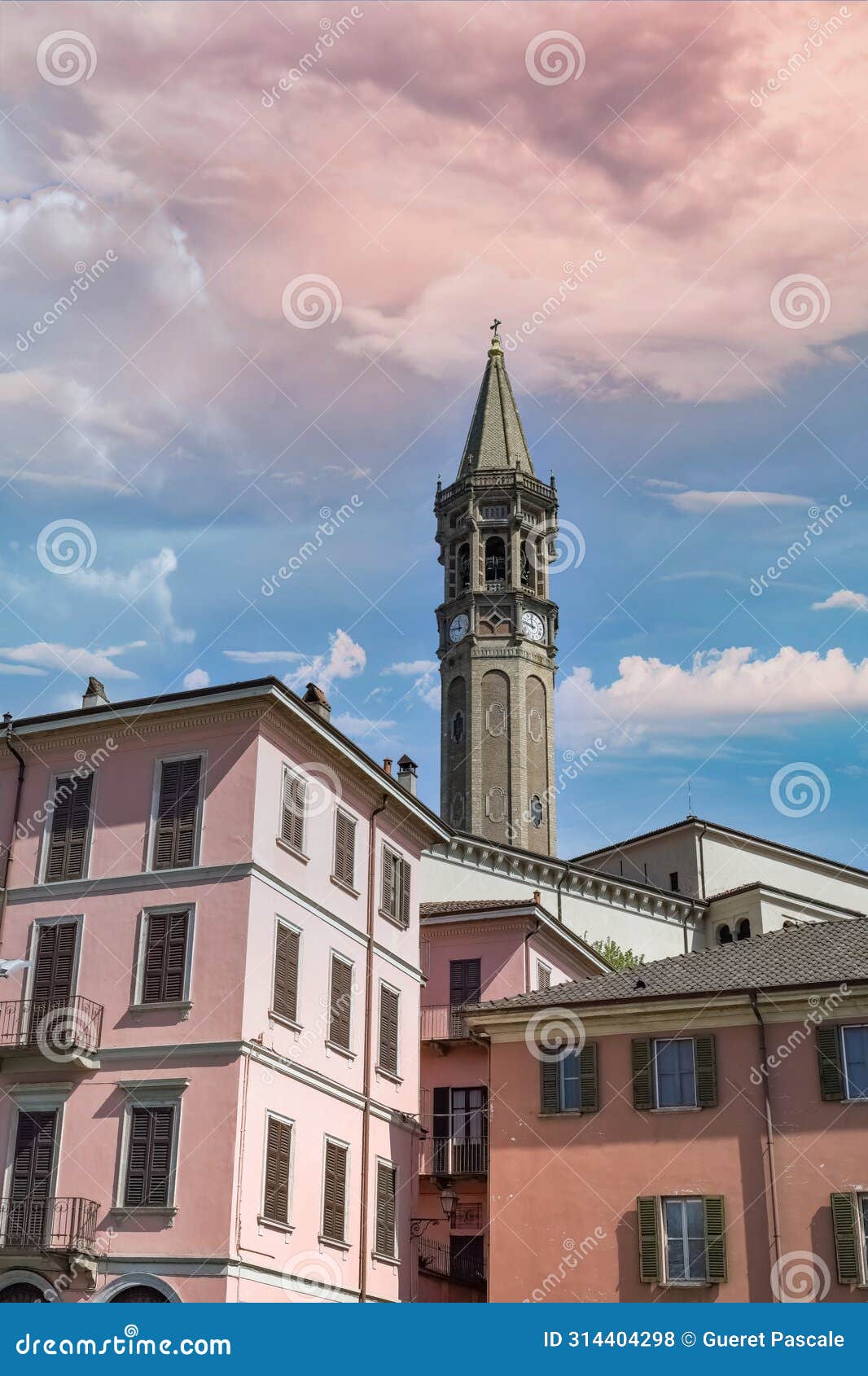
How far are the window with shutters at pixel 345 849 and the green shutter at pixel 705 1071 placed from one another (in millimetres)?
8889

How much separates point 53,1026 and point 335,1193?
7.15m

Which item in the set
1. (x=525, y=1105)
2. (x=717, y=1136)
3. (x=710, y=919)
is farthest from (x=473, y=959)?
(x=710, y=919)

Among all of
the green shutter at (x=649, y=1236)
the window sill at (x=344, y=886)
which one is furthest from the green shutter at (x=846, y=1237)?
the window sill at (x=344, y=886)

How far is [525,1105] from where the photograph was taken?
35281 mm

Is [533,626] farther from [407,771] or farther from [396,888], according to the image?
[396,888]

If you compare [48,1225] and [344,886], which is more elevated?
[344,886]

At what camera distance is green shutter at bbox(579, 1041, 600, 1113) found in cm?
3453

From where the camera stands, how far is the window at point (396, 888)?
38969mm

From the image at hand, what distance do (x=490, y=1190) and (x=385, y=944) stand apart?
263 inches

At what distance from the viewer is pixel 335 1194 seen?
3384cm

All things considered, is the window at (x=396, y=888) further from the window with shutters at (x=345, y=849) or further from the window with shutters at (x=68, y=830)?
the window with shutters at (x=68, y=830)

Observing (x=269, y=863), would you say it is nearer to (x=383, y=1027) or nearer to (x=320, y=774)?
(x=320, y=774)

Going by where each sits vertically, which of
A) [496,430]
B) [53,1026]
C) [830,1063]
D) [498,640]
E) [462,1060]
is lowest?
[830,1063]

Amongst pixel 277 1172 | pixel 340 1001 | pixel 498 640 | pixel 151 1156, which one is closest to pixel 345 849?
pixel 340 1001
